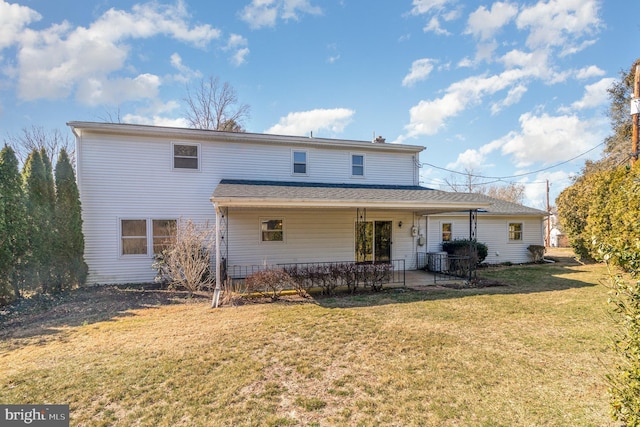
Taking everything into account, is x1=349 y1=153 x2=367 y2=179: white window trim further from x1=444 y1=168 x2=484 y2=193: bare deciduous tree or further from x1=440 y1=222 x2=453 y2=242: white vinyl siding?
x1=444 y1=168 x2=484 y2=193: bare deciduous tree

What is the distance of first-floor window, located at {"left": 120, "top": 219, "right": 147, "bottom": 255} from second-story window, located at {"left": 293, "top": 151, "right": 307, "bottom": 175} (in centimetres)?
616

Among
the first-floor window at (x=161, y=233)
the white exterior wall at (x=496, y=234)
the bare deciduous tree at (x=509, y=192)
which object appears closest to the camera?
the first-floor window at (x=161, y=233)

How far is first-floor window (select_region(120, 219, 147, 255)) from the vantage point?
1047cm

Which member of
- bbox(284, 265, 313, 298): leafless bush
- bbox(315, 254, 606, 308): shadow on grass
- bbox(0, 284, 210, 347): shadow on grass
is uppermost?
bbox(284, 265, 313, 298): leafless bush

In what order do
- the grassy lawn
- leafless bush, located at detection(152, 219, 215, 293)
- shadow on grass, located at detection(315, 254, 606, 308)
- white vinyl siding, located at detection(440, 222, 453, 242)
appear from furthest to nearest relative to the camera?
white vinyl siding, located at detection(440, 222, 453, 242)
leafless bush, located at detection(152, 219, 215, 293)
shadow on grass, located at detection(315, 254, 606, 308)
the grassy lawn

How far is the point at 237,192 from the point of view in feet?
28.9

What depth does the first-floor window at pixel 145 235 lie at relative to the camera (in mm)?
10477

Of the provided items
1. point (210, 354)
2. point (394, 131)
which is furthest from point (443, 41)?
point (210, 354)

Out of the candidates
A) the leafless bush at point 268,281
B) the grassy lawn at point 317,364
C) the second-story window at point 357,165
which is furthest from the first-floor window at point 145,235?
the second-story window at point 357,165

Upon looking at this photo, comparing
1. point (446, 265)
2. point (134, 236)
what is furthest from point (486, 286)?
point (134, 236)

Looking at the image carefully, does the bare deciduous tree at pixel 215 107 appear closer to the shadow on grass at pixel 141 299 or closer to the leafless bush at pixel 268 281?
the shadow on grass at pixel 141 299

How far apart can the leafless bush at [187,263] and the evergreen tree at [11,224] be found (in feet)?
11.3

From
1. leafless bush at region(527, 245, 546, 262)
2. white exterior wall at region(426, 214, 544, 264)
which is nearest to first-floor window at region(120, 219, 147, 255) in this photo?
white exterior wall at region(426, 214, 544, 264)

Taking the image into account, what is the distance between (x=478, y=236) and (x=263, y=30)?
14.6 metres
